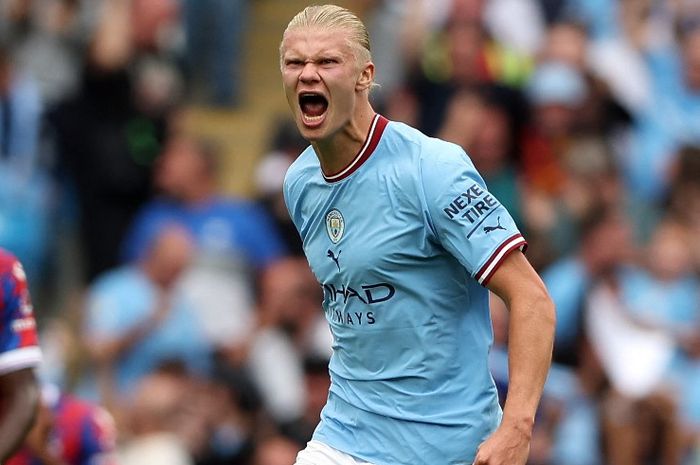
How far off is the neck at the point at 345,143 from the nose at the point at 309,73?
0.61 ft

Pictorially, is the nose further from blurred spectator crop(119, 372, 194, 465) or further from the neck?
blurred spectator crop(119, 372, 194, 465)

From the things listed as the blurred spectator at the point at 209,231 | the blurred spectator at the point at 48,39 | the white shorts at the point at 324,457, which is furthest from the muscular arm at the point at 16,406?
the blurred spectator at the point at 48,39

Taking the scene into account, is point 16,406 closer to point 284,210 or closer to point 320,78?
point 320,78

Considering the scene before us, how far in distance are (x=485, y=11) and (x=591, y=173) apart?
147 centimetres

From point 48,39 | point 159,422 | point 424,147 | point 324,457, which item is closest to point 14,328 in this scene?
point 324,457

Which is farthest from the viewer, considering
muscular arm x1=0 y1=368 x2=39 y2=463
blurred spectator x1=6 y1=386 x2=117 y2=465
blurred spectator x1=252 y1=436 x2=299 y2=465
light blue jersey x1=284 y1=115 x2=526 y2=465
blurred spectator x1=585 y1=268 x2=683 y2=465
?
blurred spectator x1=585 y1=268 x2=683 y2=465

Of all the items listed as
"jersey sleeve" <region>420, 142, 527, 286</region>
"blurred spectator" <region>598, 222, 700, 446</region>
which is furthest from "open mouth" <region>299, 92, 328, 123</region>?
"blurred spectator" <region>598, 222, 700, 446</region>

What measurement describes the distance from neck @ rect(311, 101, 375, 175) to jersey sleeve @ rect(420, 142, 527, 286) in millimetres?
291

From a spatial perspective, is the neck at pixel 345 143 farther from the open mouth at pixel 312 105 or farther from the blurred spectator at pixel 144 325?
the blurred spectator at pixel 144 325

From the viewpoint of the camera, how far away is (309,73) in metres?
4.88

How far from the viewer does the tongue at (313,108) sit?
4.95m

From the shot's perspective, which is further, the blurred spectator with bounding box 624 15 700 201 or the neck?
the blurred spectator with bounding box 624 15 700 201

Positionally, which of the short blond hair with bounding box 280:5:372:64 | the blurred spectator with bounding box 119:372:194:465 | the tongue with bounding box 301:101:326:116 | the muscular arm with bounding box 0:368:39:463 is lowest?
the blurred spectator with bounding box 119:372:194:465

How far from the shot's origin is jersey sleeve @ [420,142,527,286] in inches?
186
